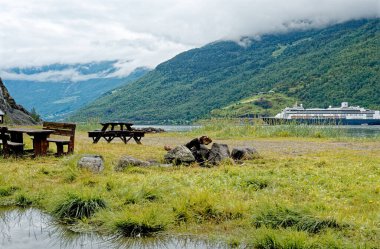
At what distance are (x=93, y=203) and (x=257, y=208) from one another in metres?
2.67

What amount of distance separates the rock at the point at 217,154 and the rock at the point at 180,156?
0.57 metres

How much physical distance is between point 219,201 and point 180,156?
17.7 feet

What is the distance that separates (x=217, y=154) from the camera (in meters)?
13.2

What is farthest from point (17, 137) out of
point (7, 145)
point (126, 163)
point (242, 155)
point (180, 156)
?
point (242, 155)

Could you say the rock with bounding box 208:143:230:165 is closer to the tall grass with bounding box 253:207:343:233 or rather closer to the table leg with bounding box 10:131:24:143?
the tall grass with bounding box 253:207:343:233

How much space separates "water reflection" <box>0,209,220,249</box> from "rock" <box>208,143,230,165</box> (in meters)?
6.46

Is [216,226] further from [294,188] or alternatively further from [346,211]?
[294,188]

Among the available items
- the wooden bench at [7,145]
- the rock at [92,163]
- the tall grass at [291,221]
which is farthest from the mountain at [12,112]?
the tall grass at [291,221]

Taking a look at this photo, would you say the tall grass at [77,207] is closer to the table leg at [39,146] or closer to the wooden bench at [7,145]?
the table leg at [39,146]

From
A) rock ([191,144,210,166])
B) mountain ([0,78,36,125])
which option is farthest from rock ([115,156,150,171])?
mountain ([0,78,36,125])

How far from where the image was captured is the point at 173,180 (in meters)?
10.0

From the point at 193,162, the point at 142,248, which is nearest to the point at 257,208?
the point at 142,248

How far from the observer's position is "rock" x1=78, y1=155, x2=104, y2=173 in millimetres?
11120

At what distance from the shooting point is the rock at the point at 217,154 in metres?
13.1
